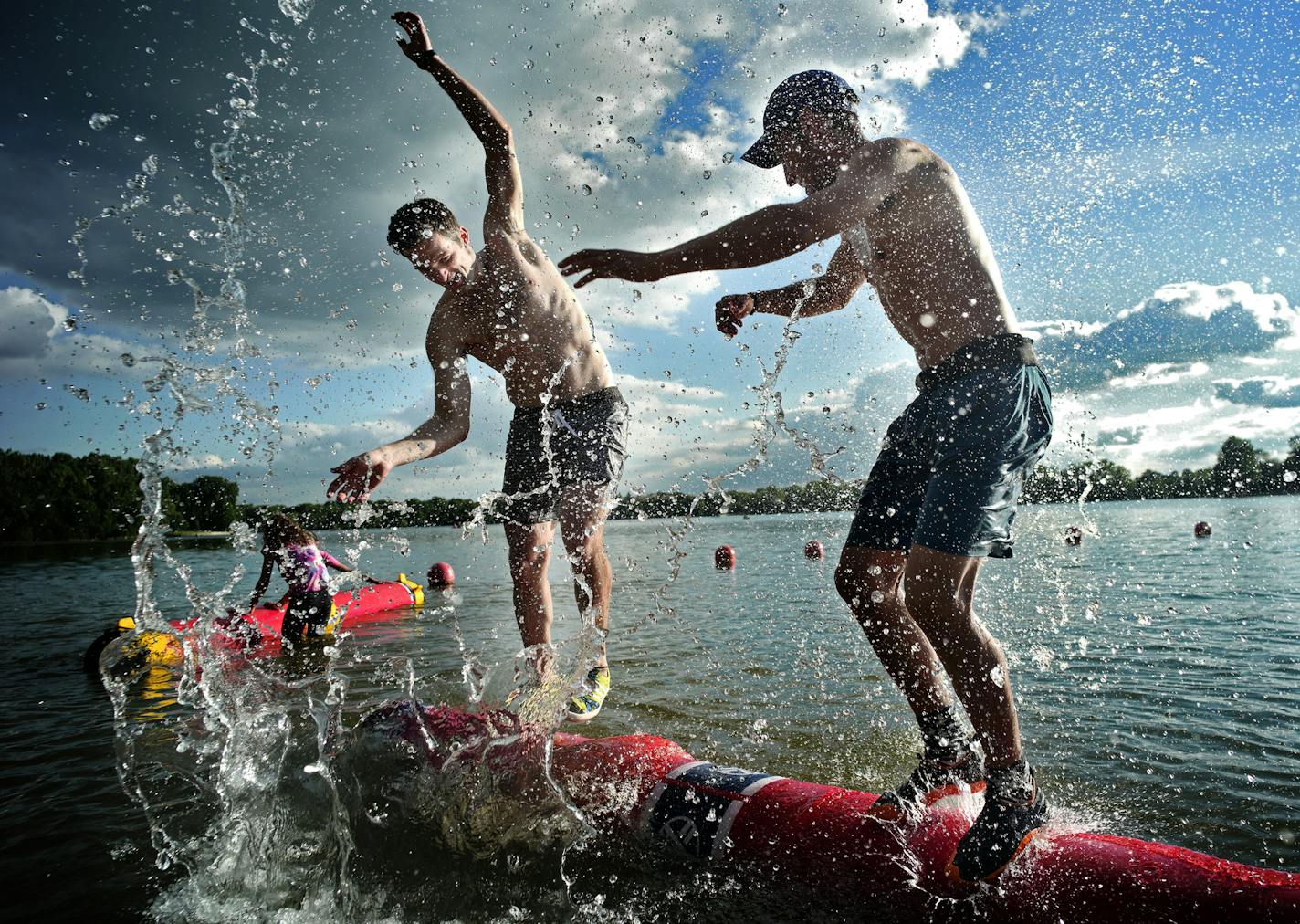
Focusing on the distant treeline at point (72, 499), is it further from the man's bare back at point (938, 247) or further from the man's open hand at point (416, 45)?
the man's bare back at point (938, 247)

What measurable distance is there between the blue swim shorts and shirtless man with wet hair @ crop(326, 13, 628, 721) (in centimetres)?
186

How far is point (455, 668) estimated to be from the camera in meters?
6.25

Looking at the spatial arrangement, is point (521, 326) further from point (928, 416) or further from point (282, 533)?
point (282, 533)

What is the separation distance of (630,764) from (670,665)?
326 cm

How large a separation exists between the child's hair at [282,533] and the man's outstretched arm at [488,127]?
636 cm

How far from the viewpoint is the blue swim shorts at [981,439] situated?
238cm

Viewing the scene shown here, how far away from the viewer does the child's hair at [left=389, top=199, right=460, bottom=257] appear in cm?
363

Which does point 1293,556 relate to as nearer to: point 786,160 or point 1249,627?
point 1249,627

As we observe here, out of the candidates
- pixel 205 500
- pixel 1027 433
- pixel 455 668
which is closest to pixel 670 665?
pixel 455 668

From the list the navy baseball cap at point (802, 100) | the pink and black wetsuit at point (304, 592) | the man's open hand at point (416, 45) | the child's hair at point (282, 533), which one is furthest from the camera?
the child's hair at point (282, 533)

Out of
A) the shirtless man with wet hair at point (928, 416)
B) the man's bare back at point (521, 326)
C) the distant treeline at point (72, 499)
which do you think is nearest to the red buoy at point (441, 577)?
the man's bare back at point (521, 326)

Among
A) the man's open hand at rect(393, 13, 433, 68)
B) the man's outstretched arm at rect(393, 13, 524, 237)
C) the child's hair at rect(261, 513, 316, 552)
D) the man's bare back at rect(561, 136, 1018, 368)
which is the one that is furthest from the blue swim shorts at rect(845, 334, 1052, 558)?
the child's hair at rect(261, 513, 316, 552)

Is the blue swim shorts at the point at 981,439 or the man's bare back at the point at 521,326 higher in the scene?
the man's bare back at the point at 521,326

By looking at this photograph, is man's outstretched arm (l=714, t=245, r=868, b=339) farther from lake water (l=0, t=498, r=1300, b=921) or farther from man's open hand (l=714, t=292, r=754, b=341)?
lake water (l=0, t=498, r=1300, b=921)
